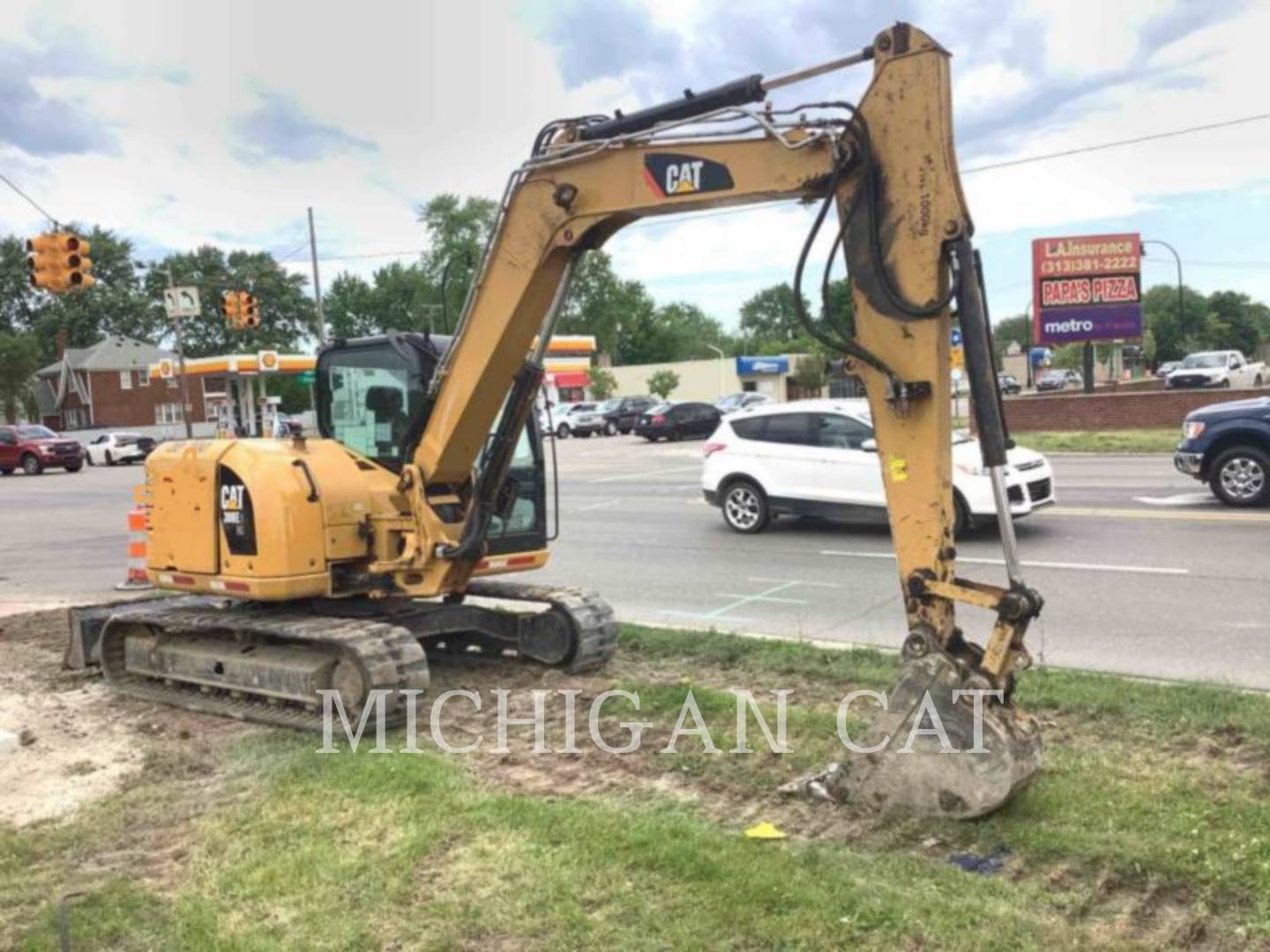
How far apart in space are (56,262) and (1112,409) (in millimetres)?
26737

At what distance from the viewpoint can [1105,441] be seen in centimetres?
2744

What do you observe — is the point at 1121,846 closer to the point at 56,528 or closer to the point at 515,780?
the point at 515,780

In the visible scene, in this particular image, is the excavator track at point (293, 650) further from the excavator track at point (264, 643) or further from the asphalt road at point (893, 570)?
the asphalt road at point (893, 570)

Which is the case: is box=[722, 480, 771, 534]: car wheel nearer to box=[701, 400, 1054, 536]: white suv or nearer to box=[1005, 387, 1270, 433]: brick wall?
box=[701, 400, 1054, 536]: white suv

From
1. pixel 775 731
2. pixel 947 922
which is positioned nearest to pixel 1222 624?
pixel 775 731

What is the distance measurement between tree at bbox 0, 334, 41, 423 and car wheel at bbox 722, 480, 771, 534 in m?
65.2

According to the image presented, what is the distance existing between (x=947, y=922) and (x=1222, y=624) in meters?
5.87

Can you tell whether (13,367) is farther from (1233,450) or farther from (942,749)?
(942,749)

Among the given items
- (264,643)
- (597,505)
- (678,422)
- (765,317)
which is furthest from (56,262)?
(765,317)

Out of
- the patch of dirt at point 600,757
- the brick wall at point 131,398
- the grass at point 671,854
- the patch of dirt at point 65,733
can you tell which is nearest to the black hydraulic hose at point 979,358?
the grass at point 671,854

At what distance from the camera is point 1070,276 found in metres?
36.0

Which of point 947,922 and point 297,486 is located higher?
point 297,486

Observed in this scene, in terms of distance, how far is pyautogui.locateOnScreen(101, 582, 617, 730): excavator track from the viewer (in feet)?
22.1

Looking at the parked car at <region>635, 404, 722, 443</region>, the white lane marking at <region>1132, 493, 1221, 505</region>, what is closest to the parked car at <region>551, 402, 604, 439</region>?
the parked car at <region>635, 404, 722, 443</region>
